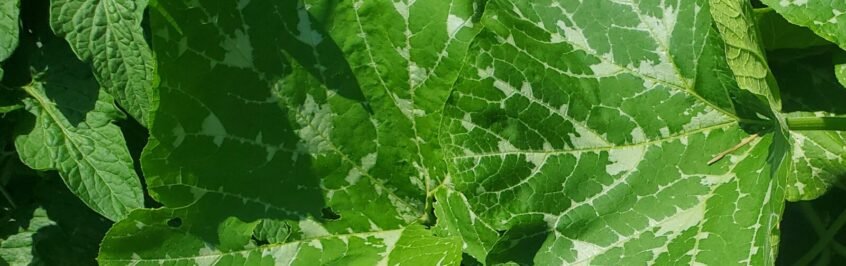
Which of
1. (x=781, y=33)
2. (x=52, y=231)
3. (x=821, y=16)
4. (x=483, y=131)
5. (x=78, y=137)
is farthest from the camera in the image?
(x=52, y=231)

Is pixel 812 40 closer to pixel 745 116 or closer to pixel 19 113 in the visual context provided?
pixel 745 116

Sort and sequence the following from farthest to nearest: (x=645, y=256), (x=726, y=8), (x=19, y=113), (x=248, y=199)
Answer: (x=19, y=113), (x=248, y=199), (x=645, y=256), (x=726, y=8)

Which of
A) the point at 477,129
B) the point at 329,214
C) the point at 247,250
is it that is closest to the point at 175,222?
the point at 247,250

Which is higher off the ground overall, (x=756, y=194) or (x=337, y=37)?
(x=337, y=37)

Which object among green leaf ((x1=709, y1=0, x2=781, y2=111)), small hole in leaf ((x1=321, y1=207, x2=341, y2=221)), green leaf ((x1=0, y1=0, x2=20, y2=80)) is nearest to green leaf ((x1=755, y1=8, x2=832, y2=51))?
green leaf ((x1=709, y1=0, x2=781, y2=111))

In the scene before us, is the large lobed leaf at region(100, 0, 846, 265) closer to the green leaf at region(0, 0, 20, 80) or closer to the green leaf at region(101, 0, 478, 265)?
the green leaf at region(101, 0, 478, 265)

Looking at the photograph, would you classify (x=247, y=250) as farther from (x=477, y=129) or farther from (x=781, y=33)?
(x=781, y=33)

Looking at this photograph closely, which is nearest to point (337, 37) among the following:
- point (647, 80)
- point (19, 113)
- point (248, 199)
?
point (248, 199)
